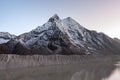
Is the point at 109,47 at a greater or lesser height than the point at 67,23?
lesser

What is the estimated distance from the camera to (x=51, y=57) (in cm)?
5891

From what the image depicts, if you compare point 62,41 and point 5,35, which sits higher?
point 5,35

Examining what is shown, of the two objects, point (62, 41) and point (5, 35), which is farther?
point (5, 35)

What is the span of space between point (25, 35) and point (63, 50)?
95.1 feet

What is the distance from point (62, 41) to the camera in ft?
358

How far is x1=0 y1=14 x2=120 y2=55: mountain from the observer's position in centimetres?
9720

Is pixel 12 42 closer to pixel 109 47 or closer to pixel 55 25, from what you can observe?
pixel 55 25

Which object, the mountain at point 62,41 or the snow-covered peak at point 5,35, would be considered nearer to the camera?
the mountain at point 62,41

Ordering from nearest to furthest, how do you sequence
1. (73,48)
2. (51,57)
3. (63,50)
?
(51,57) → (63,50) → (73,48)

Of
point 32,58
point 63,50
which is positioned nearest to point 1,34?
point 63,50

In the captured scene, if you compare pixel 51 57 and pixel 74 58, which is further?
pixel 74 58

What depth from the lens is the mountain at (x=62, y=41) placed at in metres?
97.2

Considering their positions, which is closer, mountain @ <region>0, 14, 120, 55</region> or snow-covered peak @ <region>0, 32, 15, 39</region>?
mountain @ <region>0, 14, 120, 55</region>

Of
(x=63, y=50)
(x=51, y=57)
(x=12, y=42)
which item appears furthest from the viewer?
(x=63, y=50)
